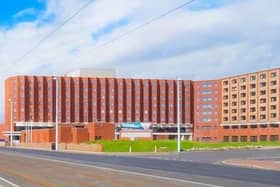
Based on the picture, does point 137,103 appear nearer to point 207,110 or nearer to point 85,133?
point 207,110

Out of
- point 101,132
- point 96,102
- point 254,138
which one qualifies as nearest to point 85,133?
point 101,132

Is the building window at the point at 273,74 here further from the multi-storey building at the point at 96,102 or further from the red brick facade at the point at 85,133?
the red brick facade at the point at 85,133

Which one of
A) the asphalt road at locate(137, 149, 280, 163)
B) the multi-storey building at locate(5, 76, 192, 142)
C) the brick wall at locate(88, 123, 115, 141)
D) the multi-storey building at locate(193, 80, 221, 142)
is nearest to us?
the asphalt road at locate(137, 149, 280, 163)

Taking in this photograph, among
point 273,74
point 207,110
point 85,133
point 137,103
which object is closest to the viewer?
point 85,133

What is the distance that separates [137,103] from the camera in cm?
17512

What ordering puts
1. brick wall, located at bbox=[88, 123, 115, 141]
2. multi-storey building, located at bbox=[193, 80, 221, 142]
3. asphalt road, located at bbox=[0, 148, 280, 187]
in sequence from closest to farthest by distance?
asphalt road, located at bbox=[0, 148, 280, 187], brick wall, located at bbox=[88, 123, 115, 141], multi-storey building, located at bbox=[193, 80, 221, 142]

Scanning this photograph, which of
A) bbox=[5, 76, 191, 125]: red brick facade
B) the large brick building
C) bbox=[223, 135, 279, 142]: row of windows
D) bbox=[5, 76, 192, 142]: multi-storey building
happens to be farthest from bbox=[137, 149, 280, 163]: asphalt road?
bbox=[5, 76, 191, 125]: red brick facade

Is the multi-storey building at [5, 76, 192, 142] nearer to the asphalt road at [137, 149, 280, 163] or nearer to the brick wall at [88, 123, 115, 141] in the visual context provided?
the brick wall at [88, 123, 115, 141]

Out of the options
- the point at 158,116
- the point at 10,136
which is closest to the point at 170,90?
the point at 158,116

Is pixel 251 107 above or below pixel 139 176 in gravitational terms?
above

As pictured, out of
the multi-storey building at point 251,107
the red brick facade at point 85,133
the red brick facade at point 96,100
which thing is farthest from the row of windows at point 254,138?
the red brick facade at point 85,133

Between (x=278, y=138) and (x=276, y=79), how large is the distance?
52.5 feet

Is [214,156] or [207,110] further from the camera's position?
[207,110]

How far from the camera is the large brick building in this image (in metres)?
155
